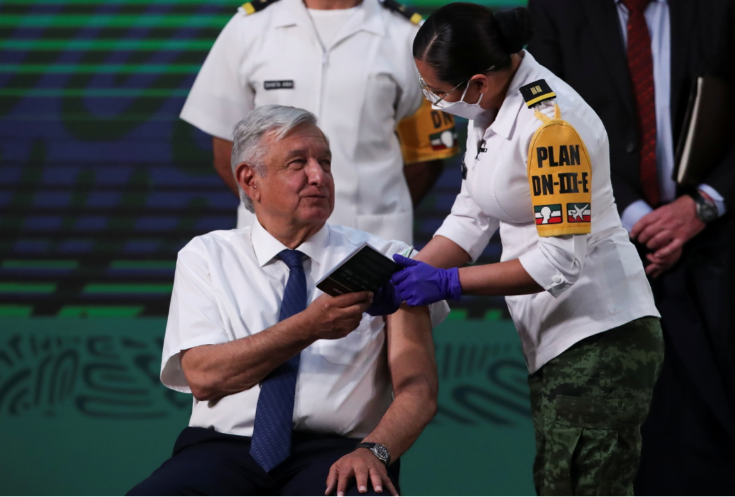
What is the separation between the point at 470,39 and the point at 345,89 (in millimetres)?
965

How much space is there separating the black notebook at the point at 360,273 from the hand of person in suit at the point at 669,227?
948 millimetres

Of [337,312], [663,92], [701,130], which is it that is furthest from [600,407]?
[663,92]

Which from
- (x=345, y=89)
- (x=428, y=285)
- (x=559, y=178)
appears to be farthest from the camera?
(x=345, y=89)

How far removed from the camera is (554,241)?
5.68ft

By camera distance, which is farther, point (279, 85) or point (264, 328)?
point (279, 85)

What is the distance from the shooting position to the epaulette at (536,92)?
177 cm

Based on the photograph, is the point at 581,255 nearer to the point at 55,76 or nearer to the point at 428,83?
the point at 428,83

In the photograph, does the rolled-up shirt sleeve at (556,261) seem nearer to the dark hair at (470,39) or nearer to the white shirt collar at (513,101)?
the white shirt collar at (513,101)

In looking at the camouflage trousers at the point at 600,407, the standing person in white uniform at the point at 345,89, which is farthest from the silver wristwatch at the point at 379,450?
the standing person in white uniform at the point at 345,89

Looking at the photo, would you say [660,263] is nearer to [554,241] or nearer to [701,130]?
[701,130]

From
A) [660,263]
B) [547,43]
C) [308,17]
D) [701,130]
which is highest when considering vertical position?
[308,17]

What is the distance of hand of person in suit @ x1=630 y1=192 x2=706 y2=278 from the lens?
2432mm

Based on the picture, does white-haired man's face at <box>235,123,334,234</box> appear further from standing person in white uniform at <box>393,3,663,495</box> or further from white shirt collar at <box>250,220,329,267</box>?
standing person in white uniform at <box>393,3,663,495</box>

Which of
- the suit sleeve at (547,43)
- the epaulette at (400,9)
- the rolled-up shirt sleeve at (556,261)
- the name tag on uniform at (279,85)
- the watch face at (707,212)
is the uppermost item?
the epaulette at (400,9)
